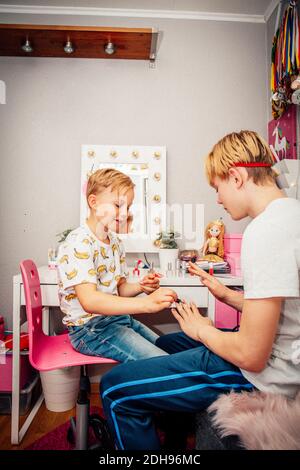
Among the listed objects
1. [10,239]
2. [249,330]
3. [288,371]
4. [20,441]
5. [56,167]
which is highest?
[56,167]

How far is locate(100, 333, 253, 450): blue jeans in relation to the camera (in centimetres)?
84

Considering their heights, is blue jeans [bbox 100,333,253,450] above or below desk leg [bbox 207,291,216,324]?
below

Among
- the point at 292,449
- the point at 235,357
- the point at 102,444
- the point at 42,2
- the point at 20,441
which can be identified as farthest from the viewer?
the point at 42,2

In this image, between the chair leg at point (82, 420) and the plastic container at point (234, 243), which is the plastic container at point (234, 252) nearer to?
the plastic container at point (234, 243)

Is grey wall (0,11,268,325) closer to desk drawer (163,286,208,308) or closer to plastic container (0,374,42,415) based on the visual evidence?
plastic container (0,374,42,415)

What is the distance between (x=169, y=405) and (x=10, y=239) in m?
1.73

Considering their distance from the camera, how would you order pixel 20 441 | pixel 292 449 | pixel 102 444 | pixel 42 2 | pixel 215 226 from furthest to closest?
pixel 42 2 → pixel 215 226 → pixel 20 441 → pixel 102 444 → pixel 292 449

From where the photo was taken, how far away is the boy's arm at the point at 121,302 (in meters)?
1.03

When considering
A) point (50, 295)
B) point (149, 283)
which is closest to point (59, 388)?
point (50, 295)

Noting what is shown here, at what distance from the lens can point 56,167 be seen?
7.03 feet

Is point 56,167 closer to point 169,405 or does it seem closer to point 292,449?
point 169,405

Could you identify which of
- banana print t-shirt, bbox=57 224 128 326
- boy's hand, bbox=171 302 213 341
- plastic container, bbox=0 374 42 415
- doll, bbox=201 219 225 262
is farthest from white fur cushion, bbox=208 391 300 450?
plastic container, bbox=0 374 42 415

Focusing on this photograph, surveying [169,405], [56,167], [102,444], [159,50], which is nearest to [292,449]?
[169,405]

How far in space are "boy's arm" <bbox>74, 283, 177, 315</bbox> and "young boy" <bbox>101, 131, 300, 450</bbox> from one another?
84 mm
